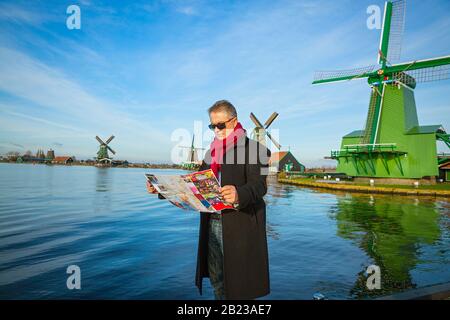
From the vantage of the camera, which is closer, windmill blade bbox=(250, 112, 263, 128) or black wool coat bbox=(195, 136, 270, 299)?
black wool coat bbox=(195, 136, 270, 299)

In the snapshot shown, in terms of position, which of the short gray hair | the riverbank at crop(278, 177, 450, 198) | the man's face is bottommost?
the riverbank at crop(278, 177, 450, 198)

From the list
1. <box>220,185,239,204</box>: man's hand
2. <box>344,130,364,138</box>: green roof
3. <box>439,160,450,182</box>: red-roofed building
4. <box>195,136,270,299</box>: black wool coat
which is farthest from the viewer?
<box>344,130,364,138</box>: green roof

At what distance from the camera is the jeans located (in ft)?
8.33

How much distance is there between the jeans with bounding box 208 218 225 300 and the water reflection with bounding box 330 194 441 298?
3231 mm

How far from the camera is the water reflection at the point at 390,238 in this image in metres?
5.32

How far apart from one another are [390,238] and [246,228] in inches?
338

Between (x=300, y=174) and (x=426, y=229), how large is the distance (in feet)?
150

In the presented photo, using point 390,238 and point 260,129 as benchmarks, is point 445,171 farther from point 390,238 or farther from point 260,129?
point 390,238

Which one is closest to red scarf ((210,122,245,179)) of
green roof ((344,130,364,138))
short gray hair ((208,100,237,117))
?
short gray hair ((208,100,237,117))

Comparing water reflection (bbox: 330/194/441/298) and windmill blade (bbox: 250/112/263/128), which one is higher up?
windmill blade (bbox: 250/112/263/128)

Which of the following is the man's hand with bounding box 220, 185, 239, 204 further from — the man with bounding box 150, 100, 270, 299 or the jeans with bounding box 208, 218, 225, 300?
the jeans with bounding box 208, 218, 225, 300

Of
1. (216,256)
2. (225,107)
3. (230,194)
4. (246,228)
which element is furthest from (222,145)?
(216,256)

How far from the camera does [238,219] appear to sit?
2445 mm
